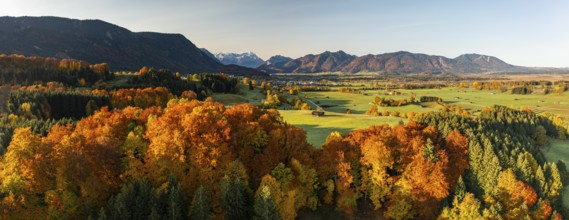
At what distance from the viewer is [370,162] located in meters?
67.4

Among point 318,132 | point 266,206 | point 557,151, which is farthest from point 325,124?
point 557,151

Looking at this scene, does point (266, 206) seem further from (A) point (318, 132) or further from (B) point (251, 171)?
(A) point (318, 132)

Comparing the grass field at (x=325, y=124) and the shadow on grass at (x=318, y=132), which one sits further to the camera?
the grass field at (x=325, y=124)

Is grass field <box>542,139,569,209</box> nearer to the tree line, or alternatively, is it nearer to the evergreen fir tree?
the tree line

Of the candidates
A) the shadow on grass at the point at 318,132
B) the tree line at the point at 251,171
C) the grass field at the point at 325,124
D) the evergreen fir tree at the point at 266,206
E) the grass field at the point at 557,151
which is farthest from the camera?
the grass field at the point at 325,124

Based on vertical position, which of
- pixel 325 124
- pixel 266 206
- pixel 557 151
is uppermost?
pixel 325 124

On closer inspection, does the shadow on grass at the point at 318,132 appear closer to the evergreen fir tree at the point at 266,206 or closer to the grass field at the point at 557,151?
the evergreen fir tree at the point at 266,206

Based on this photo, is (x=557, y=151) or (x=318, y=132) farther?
(x=318, y=132)

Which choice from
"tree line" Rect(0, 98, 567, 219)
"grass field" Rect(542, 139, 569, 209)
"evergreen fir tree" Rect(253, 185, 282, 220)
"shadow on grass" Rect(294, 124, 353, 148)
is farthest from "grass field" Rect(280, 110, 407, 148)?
"grass field" Rect(542, 139, 569, 209)

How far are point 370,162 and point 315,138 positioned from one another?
79.2 ft

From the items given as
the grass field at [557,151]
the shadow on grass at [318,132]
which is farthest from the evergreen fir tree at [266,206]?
the grass field at [557,151]

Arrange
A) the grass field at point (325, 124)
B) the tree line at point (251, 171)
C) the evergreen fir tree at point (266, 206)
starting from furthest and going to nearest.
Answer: the grass field at point (325, 124) → the evergreen fir tree at point (266, 206) → the tree line at point (251, 171)

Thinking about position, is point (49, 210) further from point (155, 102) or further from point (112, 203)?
point (155, 102)

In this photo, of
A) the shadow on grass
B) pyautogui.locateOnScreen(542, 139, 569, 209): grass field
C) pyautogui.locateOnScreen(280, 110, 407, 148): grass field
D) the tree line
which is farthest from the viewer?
pyautogui.locateOnScreen(280, 110, 407, 148): grass field
